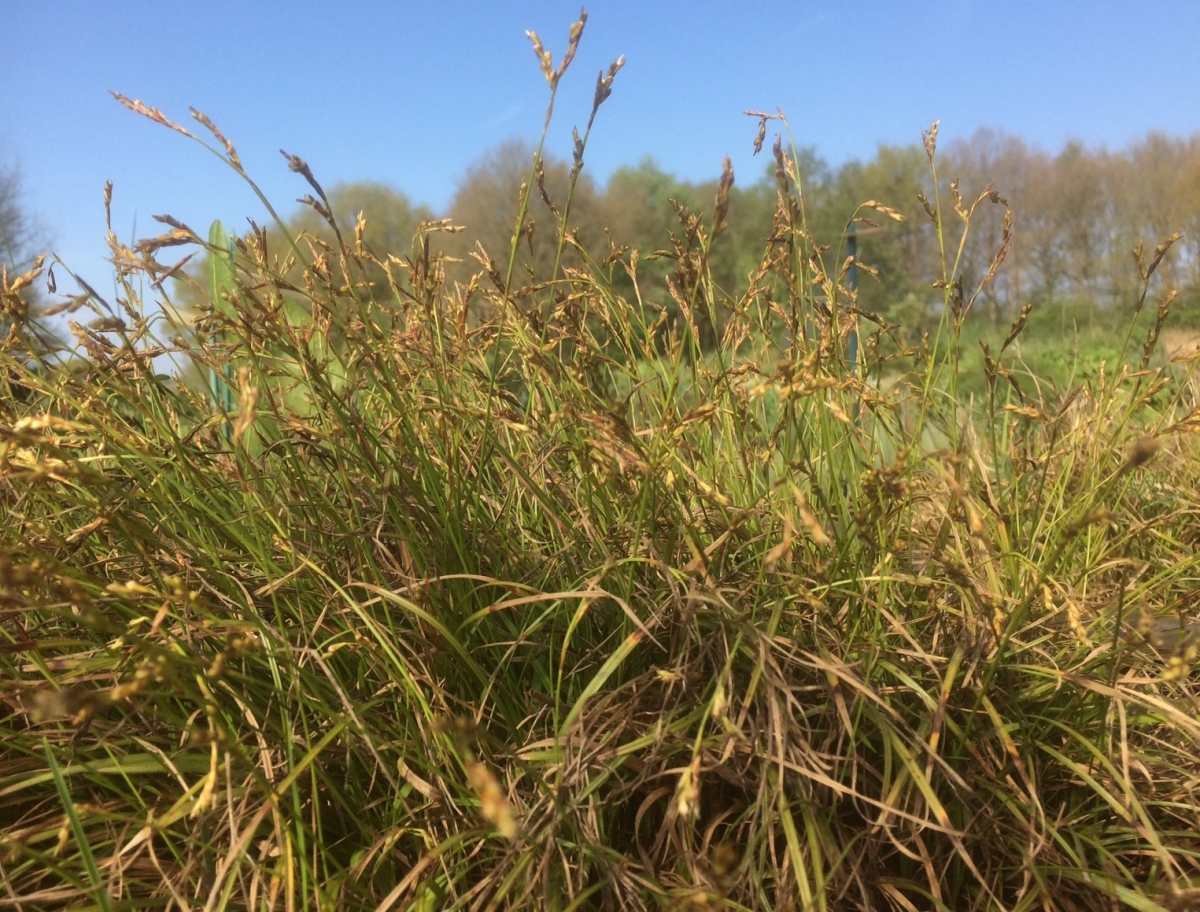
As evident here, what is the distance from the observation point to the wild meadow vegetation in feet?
2.27

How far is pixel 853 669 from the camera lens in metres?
0.83

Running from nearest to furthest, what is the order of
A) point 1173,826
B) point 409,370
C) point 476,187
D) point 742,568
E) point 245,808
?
point 245,808 → point 1173,826 → point 742,568 → point 409,370 → point 476,187

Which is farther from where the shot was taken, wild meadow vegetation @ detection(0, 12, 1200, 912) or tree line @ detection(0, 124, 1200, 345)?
tree line @ detection(0, 124, 1200, 345)

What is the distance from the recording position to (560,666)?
2.45 feet

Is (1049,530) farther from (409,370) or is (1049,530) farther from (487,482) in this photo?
(409,370)

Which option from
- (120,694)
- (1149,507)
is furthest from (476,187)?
(120,694)

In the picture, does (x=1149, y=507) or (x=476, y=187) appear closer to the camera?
(x=1149, y=507)

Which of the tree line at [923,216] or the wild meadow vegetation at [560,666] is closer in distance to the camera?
the wild meadow vegetation at [560,666]

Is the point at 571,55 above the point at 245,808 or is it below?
above

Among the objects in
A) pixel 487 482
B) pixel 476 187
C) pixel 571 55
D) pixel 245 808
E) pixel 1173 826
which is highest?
pixel 476 187

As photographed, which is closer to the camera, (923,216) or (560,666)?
(560,666)

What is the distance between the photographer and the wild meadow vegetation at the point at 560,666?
2.27 ft

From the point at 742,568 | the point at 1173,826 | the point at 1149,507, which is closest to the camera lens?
the point at 1173,826

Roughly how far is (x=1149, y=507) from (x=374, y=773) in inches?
76.1
